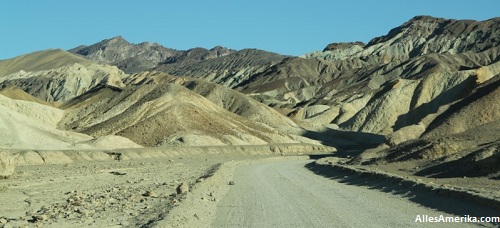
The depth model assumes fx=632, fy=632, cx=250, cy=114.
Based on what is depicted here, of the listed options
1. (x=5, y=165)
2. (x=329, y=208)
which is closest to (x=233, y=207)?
(x=329, y=208)

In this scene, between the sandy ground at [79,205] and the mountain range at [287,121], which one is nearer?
the sandy ground at [79,205]

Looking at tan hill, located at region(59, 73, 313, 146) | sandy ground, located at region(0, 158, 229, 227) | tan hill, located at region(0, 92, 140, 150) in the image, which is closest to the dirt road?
sandy ground, located at region(0, 158, 229, 227)

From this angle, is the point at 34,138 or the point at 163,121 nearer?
the point at 34,138

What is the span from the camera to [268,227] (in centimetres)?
1498

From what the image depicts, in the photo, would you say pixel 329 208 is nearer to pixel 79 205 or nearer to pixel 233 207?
pixel 233 207

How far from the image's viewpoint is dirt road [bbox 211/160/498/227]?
15.6 m

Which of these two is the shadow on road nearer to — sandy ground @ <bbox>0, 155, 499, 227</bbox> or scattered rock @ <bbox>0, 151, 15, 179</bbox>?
sandy ground @ <bbox>0, 155, 499, 227</bbox>

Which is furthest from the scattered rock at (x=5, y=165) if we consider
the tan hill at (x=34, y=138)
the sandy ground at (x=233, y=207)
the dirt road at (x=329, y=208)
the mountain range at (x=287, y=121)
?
the mountain range at (x=287, y=121)

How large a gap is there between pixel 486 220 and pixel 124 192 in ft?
44.2

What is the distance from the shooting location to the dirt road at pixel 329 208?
15.6 meters

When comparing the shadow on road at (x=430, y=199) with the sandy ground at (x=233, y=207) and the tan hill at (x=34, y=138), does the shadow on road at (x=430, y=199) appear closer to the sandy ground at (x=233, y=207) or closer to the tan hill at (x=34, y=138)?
the sandy ground at (x=233, y=207)

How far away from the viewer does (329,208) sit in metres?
18.4

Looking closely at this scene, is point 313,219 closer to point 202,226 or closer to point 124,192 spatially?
point 202,226

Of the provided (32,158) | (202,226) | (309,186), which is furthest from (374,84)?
(202,226)
